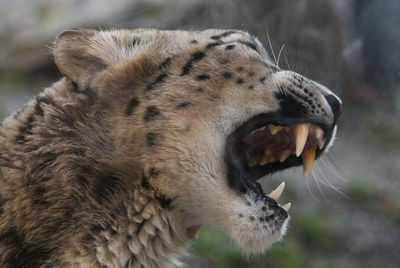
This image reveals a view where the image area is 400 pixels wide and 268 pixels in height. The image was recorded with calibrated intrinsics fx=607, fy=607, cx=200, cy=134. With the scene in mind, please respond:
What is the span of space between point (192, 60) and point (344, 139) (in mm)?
3577

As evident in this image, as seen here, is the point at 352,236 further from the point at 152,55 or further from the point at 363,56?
the point at 152,55

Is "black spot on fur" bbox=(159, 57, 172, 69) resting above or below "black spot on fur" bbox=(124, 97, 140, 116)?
above

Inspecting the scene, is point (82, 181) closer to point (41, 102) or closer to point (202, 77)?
point (41, 102)

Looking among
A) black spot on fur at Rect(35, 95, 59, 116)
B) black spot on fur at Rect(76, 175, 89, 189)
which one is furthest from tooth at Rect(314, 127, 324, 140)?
black spot on fur at Rect(35, 95, 59, 116)

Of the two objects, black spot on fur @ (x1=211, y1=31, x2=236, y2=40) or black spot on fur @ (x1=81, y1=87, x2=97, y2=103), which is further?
black spot on fur @ (x1=211, y1=31, x2=236, y2=40)

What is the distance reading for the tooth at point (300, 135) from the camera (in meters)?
3.09

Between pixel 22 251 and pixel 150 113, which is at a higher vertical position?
pixel 150 113

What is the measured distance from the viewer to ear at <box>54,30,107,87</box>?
9.93 ft

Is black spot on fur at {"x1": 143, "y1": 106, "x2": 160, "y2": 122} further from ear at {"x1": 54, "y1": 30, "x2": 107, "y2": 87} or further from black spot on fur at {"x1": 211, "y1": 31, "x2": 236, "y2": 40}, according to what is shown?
black spot on fur at {"x1": 211, "y1": 31, "x2": 236, "y2": 40}

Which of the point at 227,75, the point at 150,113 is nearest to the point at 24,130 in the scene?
the point at 150,113

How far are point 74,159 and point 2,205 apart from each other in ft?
1.32

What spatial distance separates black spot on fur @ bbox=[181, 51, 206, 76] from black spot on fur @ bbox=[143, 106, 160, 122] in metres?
0.24

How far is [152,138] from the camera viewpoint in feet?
9.72

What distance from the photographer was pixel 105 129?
3012mm
